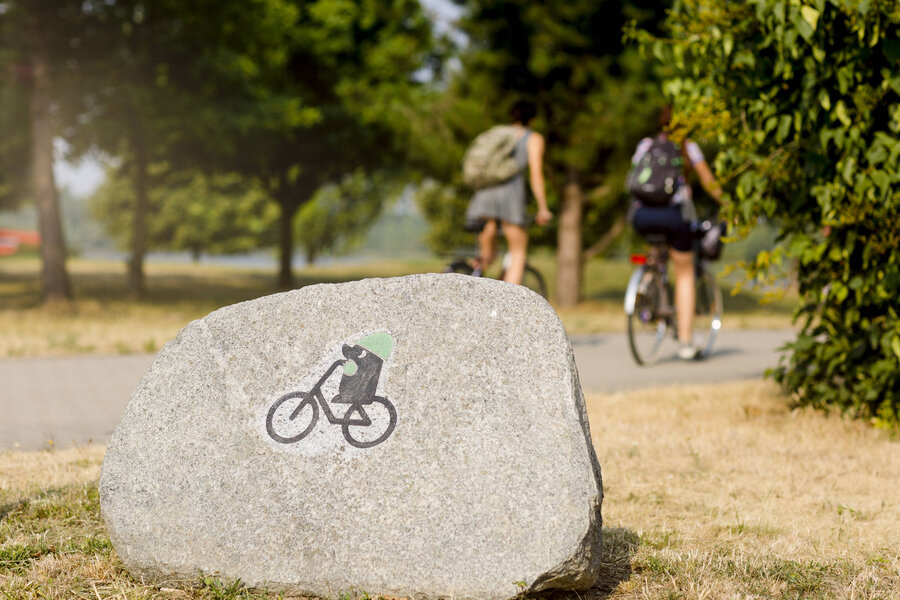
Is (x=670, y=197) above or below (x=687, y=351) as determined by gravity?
above

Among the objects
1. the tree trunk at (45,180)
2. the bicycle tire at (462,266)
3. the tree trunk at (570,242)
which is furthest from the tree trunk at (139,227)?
the bicycle tire at (462,266)

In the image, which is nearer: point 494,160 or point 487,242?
point 494,160

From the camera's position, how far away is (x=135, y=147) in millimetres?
18594

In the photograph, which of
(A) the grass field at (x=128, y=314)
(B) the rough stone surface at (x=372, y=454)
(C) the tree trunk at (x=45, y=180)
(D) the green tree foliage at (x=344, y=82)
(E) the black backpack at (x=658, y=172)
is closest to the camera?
(B) the rough stone surface at (x=372, y=454)

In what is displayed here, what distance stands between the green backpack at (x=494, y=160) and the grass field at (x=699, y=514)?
2352 mm

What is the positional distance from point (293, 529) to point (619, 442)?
2468 mm

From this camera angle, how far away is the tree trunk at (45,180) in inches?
517

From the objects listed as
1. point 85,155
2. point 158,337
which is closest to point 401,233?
point 85,155

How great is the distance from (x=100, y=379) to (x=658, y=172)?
456 cm

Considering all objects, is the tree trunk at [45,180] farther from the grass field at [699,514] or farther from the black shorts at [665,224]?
the grass field at [699,514]

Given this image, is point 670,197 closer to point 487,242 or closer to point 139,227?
point 487,242

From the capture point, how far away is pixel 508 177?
23.5ft

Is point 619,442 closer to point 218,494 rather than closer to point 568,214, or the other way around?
point 218,494

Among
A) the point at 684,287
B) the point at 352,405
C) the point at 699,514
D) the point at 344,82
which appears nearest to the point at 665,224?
the point at 684,287
